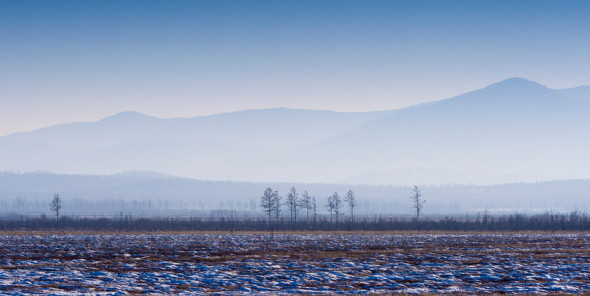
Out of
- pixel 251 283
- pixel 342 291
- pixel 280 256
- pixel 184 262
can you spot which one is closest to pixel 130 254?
pixel 184 262

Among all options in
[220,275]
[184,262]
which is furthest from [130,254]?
[220,275]

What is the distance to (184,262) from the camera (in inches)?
1625

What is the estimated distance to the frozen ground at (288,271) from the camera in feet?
97.7

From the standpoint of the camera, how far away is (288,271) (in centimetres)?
3634

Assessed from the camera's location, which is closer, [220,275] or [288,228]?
[220,275]

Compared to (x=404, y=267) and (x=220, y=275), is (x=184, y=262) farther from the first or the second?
(x=404, y=267)

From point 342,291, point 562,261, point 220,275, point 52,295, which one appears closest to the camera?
point 52,295

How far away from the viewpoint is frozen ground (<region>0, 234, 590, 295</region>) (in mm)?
29766

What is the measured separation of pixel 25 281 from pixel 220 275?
914cm

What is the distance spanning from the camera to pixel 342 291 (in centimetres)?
2905

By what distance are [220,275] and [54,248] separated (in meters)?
23.8

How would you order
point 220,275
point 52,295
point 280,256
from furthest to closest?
1. point 280,256
2. point 220,275
3. point 52,295

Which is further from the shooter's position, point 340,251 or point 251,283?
point 340,251

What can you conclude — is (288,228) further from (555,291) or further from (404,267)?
(555,291)
